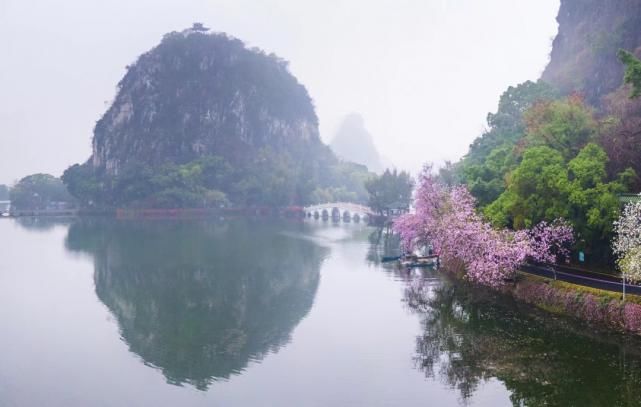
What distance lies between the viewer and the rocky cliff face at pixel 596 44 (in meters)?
71.9

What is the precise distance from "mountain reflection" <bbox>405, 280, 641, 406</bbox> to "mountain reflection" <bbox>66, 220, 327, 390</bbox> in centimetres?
955

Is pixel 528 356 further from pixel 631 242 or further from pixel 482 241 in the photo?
pixel 482 241

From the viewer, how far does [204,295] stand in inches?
1817

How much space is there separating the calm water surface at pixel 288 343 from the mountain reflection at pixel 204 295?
0.62ft

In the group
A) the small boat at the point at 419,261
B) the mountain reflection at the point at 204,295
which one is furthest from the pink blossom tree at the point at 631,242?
the small boat at the point at 419,261

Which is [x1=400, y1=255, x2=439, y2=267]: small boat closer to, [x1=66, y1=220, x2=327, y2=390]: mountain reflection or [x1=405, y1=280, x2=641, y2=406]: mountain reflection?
[x1=66, y1=220, x2=327, y2=390]: mountain reflection

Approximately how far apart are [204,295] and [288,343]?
1494cm

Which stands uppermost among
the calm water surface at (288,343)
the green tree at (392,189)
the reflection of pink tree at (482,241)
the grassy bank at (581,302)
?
the green tree at (392,189)

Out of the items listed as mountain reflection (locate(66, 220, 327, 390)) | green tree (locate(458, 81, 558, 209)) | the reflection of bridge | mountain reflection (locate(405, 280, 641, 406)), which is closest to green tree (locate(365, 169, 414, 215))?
the reflection of bridge

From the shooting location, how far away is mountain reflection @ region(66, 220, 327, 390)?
3138 cm

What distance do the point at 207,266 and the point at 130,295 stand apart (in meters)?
14.0

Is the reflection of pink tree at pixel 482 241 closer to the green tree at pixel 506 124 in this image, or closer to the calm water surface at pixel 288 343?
the calm water surface at pixel 288 343

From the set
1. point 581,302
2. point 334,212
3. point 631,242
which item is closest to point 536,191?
point 581,302

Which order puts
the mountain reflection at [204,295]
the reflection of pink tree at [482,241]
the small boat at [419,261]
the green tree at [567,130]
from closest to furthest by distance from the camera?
the mountain reflection at [204,295] → the reflection of pink tree at [482,241] → the green tree at [567,130] → the small boat at [419,261]
